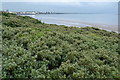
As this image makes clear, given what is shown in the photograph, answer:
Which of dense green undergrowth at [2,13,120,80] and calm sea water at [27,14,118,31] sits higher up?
calm sea water at [27,14,118,31]

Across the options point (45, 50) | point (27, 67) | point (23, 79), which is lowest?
point (23, 79)

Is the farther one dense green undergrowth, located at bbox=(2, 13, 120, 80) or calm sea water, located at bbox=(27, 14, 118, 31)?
calm sea water, located at bbox=(27, 14, 118, 31)

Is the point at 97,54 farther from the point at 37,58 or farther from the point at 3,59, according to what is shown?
the point at 3,59

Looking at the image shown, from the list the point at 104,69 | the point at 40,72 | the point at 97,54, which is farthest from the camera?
the point at 97,54

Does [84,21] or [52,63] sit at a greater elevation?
[84,21]

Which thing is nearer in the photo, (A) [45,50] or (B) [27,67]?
(B) [27,67]

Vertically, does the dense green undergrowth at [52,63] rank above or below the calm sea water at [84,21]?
below

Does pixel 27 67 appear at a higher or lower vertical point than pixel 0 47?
lower

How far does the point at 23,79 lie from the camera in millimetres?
3211

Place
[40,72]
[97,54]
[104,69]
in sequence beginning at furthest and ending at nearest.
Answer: [97,54] < [104,69] < [40,72]

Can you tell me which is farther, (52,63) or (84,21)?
(84,21)

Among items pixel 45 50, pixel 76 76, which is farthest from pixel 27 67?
pixel 76 76

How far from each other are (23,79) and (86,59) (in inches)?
74.7

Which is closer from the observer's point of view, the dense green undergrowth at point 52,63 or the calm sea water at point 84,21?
the dense green undergrowth at point 52,63
